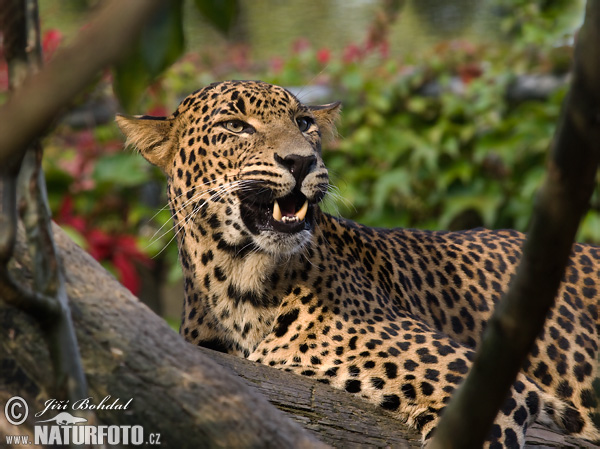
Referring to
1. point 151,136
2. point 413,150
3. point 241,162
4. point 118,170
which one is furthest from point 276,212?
point 413,150

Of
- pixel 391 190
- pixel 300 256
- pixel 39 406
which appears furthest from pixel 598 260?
pixel 39 406

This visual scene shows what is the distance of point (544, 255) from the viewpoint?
5.01 feet

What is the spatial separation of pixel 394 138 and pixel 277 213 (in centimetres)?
600

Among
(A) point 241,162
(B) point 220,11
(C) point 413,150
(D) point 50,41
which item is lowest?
(C) point 413,150

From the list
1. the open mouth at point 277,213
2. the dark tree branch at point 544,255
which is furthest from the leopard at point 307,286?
the dark tree branch at point 544,255

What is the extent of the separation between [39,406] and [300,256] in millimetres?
2596

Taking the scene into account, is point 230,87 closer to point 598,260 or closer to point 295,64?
point 598,260

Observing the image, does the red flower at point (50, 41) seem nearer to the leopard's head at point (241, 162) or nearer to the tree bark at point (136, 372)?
the leopard's head at point (241, 162)

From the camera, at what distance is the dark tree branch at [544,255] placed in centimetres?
138

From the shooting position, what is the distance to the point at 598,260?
6.13 metres

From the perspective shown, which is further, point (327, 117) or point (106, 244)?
point (106, 244)

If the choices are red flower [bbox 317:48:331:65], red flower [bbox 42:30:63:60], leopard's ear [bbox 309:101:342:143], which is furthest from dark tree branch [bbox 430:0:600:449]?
red flower [bbox 317:48:331:65]

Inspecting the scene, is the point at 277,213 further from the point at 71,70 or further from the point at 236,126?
the point at 71,70

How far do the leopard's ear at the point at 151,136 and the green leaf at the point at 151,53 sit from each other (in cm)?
349
